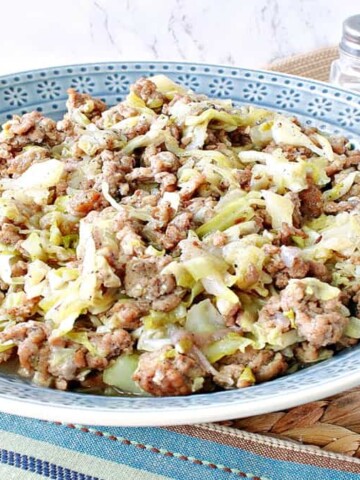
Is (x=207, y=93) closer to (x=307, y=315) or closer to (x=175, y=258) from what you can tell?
(x=175, y=258)

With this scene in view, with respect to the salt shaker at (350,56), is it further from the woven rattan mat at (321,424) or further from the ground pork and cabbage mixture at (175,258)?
the woven rattan mat at (321,424)

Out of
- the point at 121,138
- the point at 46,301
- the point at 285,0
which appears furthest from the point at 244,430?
the point at 285,0

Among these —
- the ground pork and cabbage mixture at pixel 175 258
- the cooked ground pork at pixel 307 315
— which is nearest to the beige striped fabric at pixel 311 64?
the ground pork and cabbage mixture at pixel 175 258

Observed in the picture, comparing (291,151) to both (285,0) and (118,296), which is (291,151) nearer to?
(118,296)

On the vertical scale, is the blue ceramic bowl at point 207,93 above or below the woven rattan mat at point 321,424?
above

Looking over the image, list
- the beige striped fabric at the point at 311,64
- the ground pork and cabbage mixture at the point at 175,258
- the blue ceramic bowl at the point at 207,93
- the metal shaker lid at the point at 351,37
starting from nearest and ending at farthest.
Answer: the blue ceramic bowl at the point at 207,93 < the ground pork and cabbage mixture at the point at 175,258 < the metal shaker lid at the point at 351,37 < the beige striped fabric at the point at 311,64

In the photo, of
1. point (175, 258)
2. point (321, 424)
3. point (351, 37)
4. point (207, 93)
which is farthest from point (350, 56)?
point (321, 424)

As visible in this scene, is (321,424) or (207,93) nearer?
(321,424)
